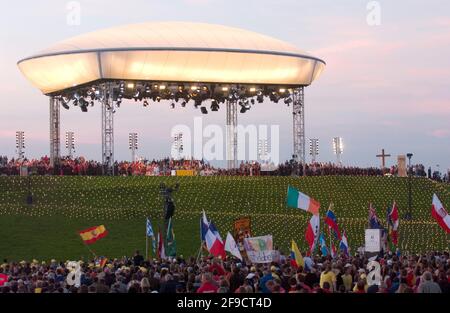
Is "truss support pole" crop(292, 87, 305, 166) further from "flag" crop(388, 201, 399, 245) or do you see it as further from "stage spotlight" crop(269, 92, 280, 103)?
"flag" crop(388, 201, 399, 245)

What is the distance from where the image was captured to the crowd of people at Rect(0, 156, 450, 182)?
56.2 m

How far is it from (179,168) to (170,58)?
801 centimetres

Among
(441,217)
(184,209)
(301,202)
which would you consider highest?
(301,202)

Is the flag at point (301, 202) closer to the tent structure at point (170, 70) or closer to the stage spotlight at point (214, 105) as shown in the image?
the tent structure at point (170, 70)

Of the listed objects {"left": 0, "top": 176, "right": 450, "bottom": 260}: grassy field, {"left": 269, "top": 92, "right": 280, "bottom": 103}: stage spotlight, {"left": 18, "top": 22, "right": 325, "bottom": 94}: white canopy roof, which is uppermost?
{"left": 18, "top": 22, "right": 325, "bottom": 94}: white canopy roof

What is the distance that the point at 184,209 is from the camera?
44.8 m

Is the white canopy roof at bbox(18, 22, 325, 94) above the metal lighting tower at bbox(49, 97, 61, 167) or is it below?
above

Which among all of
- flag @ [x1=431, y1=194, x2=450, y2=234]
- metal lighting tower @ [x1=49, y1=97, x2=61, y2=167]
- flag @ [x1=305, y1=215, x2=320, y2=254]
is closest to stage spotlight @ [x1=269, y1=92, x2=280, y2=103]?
metal lighting tower @ [x1=49, y1=97, x2=61, y2=167]

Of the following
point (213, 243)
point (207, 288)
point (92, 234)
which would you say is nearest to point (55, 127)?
point (92, 234)

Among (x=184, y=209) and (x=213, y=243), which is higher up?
(x=213, y=243)

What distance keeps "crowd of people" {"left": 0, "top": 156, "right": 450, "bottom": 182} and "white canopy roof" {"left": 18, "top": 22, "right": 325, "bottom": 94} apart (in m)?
5.56

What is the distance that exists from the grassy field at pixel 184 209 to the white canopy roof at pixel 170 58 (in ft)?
27.3

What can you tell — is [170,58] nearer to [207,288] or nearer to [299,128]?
[299,128]

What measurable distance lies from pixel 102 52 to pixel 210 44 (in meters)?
7.46
